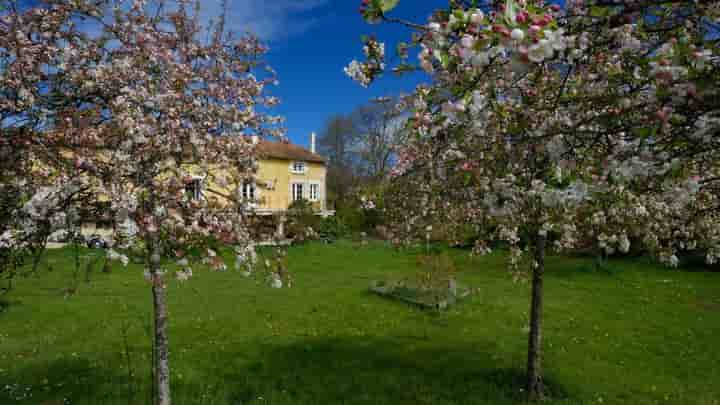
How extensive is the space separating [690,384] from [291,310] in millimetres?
7915

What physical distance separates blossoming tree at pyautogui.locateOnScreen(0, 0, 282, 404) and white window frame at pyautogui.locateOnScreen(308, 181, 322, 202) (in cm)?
2757

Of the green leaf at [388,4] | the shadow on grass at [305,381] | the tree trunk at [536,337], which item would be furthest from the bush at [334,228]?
the green leaf at [388,4]

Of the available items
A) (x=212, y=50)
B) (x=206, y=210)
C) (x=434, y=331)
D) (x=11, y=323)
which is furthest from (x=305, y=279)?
(x=206, y=210)

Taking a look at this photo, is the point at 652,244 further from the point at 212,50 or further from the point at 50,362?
the point at 50,362

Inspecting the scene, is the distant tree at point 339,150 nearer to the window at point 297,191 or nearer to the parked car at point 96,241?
the window at point 297,191

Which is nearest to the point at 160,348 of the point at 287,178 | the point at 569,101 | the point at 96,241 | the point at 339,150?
the point at 96,241

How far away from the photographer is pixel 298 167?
32.8 metres

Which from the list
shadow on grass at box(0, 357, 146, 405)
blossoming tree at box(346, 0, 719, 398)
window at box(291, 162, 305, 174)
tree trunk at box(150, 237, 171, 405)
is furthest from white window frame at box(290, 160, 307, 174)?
blossoming tree at box(346, 0, 719, 398)

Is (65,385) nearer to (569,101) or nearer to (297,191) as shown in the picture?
(569,101)

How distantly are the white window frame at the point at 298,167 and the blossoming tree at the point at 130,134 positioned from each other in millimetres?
26266

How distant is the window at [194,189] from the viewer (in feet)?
15.4

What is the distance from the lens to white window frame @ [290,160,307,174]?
32281mm

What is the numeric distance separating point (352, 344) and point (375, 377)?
168 centimetres

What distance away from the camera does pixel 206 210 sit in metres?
4.64
